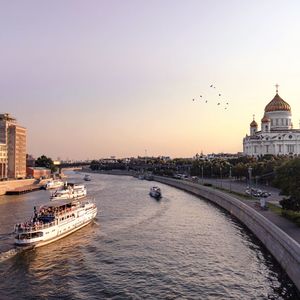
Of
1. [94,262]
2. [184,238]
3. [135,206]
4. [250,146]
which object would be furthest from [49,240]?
[250,146]

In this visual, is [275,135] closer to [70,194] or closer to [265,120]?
[265,120]

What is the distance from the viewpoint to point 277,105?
172500mm

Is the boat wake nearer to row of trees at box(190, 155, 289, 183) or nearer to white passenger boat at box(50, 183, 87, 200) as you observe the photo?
white passenger boat at box(50, 183, 87, 200)

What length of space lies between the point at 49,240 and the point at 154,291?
18498 millimetres

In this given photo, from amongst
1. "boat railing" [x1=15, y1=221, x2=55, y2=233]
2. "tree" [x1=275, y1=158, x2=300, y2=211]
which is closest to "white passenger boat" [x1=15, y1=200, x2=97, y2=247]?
"boat railing" [x1=15, y1=221, x2=55, y2=233]

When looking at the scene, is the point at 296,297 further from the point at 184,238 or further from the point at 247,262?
the point at 184,238

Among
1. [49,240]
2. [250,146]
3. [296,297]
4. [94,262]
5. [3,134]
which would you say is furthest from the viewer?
[250,146]

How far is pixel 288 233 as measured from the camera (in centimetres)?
3844

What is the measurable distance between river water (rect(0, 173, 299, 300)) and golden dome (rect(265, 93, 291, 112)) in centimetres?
12228

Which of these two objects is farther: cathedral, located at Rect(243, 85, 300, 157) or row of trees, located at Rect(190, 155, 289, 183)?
cathedral, located at Rect(243, 85, 300, 157)

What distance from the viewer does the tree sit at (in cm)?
4772

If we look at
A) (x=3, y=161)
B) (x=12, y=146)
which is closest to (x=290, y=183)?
(x=3, y=161)

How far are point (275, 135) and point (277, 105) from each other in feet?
45.5

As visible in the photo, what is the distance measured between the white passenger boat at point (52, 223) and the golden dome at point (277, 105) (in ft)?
417
